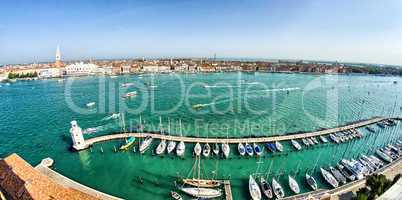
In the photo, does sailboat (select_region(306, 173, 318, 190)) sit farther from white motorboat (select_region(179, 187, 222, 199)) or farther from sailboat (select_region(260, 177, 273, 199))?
white motorboat (select_region(179, 187, 222, 199))

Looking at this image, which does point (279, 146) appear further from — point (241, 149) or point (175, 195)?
point (175, 195)

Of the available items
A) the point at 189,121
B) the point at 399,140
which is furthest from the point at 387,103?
the point at 189,121

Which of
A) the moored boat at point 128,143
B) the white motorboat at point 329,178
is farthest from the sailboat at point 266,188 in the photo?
the moored boat at point 128,143

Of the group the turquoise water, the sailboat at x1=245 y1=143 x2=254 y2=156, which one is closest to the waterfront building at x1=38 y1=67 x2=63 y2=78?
the turquoise water

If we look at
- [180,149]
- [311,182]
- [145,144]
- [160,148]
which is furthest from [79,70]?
[311,182]

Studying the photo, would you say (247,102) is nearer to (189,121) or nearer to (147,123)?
(189,121)

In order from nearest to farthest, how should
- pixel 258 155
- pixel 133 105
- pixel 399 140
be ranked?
pixel 258 155
pixel 399 140
pixel 133 105
